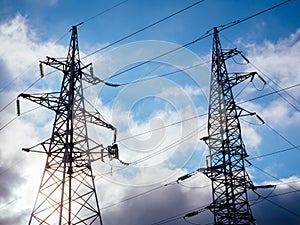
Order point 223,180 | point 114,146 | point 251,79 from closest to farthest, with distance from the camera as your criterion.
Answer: point 114,146 → point 223,180 → point 251,79

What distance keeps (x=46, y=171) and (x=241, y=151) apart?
1218cm

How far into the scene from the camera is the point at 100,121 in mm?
21906

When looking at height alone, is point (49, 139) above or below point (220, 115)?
below

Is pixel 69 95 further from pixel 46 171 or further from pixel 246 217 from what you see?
pixel 246 217

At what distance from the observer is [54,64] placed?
2219cm

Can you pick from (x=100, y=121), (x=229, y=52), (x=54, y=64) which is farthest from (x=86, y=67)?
(x=229, y=52)

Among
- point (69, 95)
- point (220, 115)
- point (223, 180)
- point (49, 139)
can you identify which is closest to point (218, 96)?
point (220, 115)

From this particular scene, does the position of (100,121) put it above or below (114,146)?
above

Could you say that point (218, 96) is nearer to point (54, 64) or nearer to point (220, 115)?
point (220, 115)

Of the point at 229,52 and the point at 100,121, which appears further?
the point at 229,52

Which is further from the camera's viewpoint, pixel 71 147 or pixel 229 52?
pixel 229 52

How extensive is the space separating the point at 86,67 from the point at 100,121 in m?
3.44

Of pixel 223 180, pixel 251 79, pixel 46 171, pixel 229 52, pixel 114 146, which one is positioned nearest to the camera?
pixel 46 171

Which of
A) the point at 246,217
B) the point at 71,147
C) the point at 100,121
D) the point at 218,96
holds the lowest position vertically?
the point at 246,217
